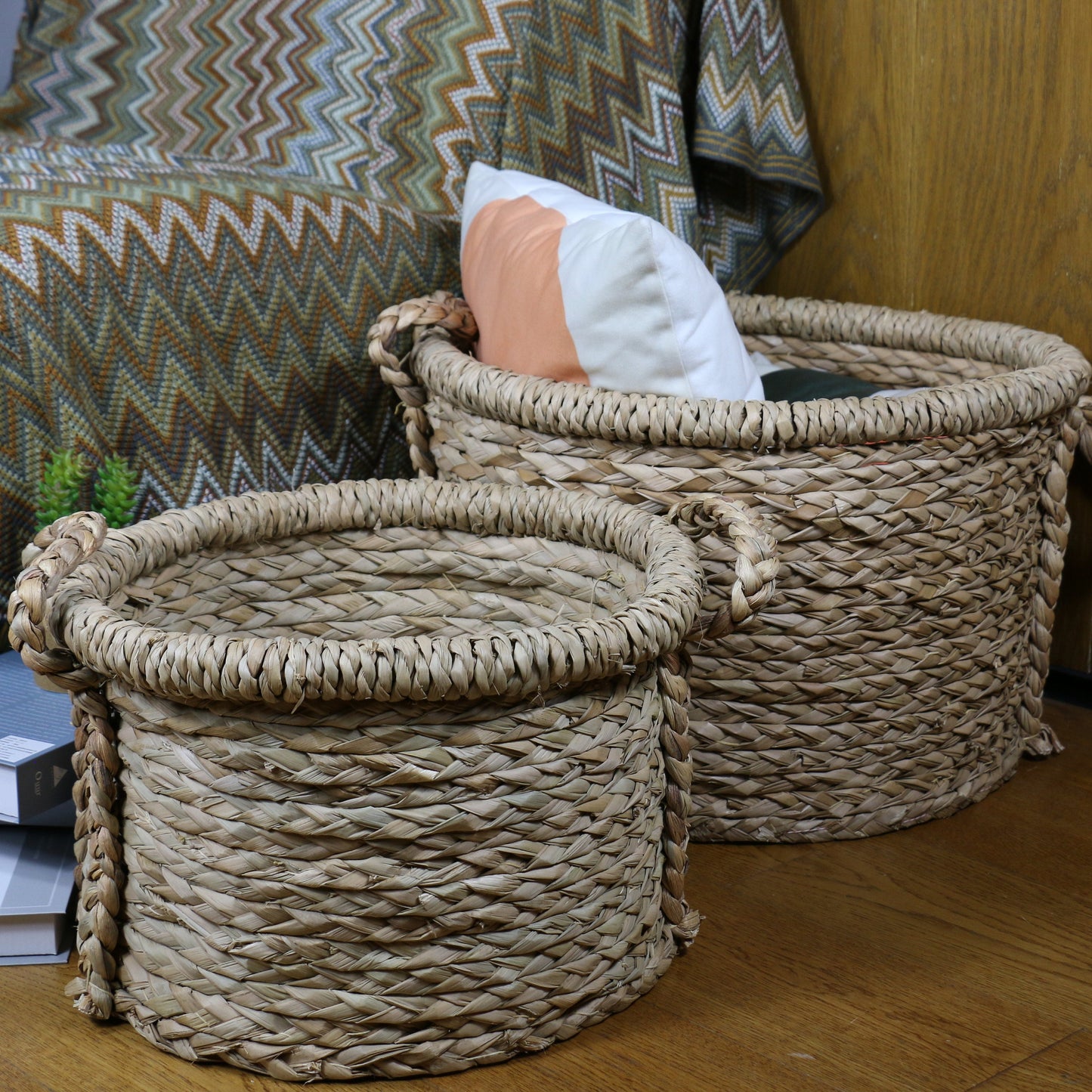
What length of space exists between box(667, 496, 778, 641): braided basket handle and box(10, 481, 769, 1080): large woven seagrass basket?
0.02 metres

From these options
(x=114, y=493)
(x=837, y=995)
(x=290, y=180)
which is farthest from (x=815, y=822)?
(x=290, y=180)

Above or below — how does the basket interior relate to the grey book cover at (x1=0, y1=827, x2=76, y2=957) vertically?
above

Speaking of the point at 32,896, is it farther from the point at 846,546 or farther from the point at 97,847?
the point at 846,546

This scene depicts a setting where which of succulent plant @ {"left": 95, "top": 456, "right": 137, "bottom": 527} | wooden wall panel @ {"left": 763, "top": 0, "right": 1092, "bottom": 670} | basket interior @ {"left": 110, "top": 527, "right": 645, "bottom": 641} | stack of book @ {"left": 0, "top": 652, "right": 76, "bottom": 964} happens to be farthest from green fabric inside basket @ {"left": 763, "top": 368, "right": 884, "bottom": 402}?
stack of book @ {"left": 0, "top": 652, "right": 76, "bottom": 964}

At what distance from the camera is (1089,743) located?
137 centimetres

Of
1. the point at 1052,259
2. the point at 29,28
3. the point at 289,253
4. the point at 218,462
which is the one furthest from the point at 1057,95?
the point at 29,28

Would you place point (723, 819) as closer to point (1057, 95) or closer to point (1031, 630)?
point (1031, 630)

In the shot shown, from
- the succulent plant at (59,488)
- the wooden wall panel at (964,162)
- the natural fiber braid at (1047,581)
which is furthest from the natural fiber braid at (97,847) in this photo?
the wooden wall panel at (964,162)

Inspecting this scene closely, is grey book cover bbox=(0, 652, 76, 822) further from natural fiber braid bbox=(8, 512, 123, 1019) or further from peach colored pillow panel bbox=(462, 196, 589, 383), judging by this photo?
peach colored pillow panel bbox=(462, 196, 589, 383)

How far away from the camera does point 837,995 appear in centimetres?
95

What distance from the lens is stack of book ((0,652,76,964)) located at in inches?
38.1

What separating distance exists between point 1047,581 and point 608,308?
54cm

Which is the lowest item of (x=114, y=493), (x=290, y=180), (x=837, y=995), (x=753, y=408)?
(x=837, y=995)

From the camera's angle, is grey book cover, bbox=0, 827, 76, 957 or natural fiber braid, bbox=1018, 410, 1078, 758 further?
natural fiber braid, bbox=1018, 410, 1078, 758
